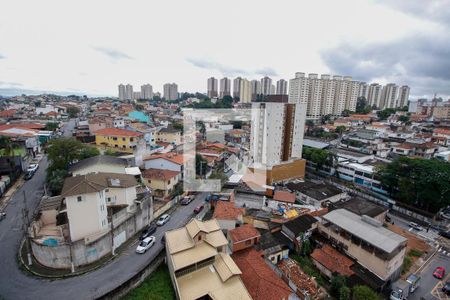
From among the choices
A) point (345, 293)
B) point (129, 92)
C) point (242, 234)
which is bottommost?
point (345, 293)

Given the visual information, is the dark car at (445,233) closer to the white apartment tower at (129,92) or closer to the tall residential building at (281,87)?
the tall residential building at (281,87)

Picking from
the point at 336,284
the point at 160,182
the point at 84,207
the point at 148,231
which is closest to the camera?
the point at 84,207

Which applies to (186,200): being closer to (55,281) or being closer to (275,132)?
(55,281)

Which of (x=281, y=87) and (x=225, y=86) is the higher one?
(x=225, y=86)

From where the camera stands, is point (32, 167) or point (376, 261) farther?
point (32, 167)

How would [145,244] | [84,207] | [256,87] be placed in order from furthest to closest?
[256,87]
[145,244]
[84,207]

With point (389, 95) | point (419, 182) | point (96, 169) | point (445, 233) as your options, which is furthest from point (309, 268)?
point (389, 95)

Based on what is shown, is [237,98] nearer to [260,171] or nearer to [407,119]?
[407,119]
